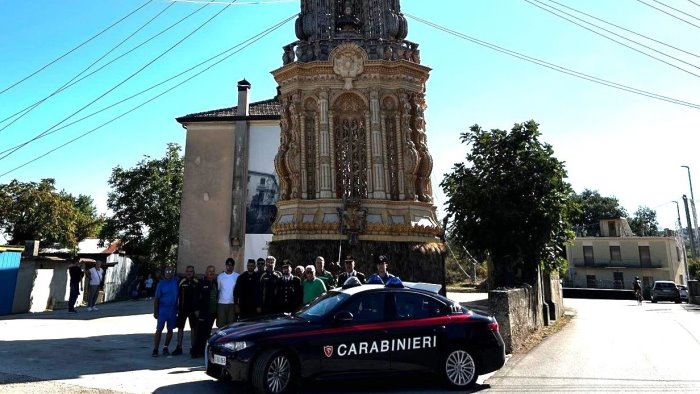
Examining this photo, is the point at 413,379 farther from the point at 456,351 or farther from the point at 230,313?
the point at 230,313

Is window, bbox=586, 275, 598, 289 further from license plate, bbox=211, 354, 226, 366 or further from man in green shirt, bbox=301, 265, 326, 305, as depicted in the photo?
license plate, bbox=211, 354, 226, 366

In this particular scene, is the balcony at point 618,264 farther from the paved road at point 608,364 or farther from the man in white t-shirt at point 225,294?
the man in white t-shirt at point 225,294

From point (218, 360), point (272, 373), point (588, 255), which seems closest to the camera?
point (272, 373)

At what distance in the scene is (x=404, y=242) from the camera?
16.0m

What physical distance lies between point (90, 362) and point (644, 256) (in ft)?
181

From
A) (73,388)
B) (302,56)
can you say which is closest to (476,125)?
(302,56)

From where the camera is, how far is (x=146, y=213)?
35.9m

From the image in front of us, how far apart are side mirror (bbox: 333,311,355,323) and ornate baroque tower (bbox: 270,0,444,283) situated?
8.65 m

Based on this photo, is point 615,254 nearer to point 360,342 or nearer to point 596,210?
point 596,210

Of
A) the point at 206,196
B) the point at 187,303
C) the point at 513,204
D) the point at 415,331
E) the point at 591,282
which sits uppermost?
the point at 206,196

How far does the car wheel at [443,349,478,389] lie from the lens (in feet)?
23.7

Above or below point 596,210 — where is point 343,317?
below

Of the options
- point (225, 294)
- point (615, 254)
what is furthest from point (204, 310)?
point (615, 254)

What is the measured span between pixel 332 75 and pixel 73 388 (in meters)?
13.1
